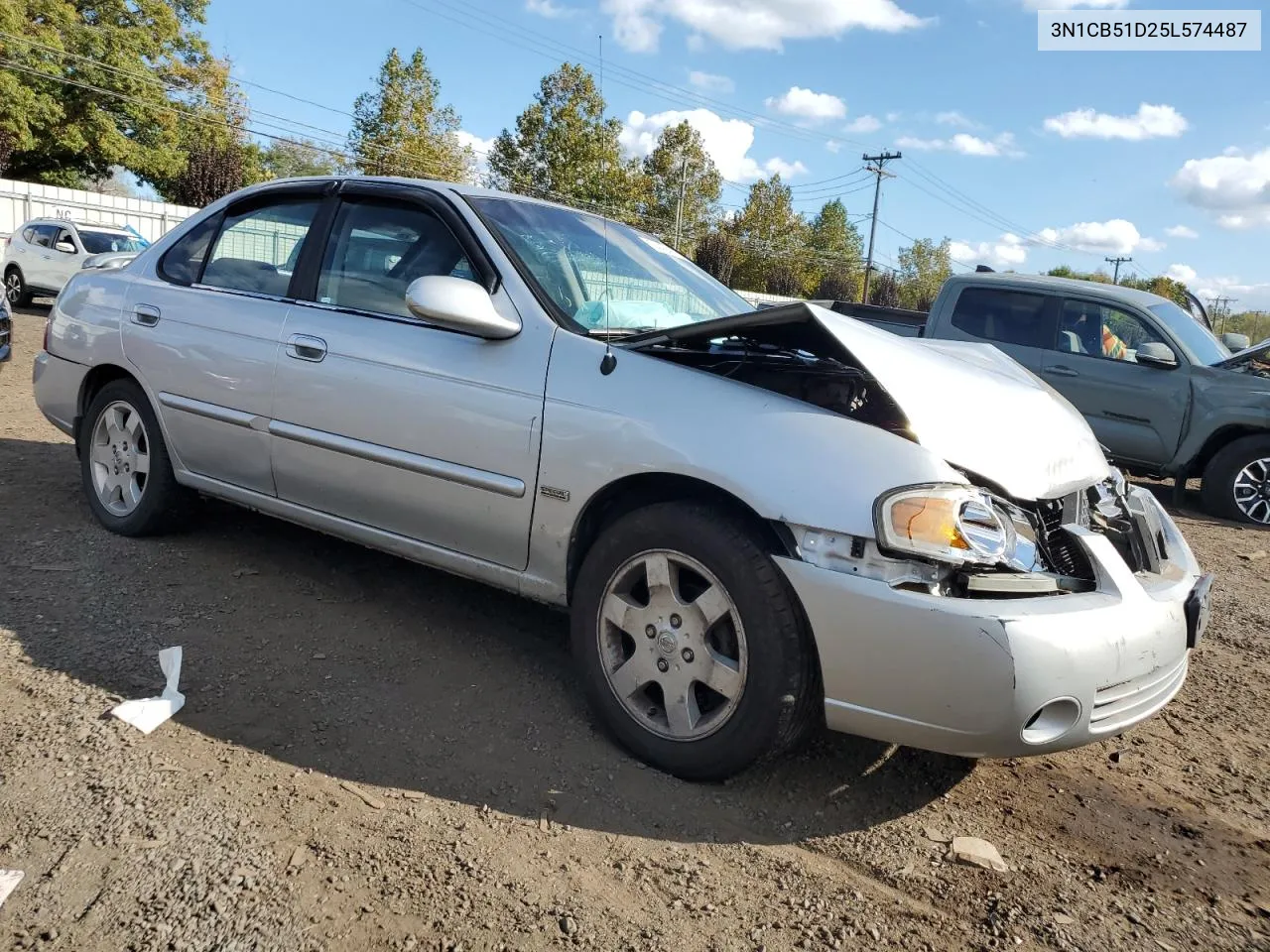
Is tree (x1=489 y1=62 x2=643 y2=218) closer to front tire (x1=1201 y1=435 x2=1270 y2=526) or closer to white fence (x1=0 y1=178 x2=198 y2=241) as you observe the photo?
white fence (x1=0 y1=178 x2=198 y2=241)

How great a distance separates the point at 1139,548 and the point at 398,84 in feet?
146

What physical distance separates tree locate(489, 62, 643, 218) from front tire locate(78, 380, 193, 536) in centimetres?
3808

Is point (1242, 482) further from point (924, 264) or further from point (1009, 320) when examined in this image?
point (924, 264)

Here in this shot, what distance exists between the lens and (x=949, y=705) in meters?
2.35

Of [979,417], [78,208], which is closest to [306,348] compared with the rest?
[979,417]

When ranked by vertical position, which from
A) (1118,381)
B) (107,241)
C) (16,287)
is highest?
(107,241)

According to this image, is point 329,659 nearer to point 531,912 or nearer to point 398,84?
point 531,912

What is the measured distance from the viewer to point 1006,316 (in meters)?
8.80

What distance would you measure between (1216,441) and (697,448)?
727 centimetres

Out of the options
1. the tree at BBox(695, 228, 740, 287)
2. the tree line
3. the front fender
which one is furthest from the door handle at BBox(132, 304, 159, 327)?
the tree at BBox(695, 228, 740, 287)

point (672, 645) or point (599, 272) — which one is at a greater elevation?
point (599, 272)

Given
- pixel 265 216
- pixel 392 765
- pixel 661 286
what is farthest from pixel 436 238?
pixel 392 765

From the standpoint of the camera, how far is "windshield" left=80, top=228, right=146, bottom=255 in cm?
1658

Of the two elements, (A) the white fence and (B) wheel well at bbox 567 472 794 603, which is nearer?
(B) wheel well at bbox 567 472 794 603
